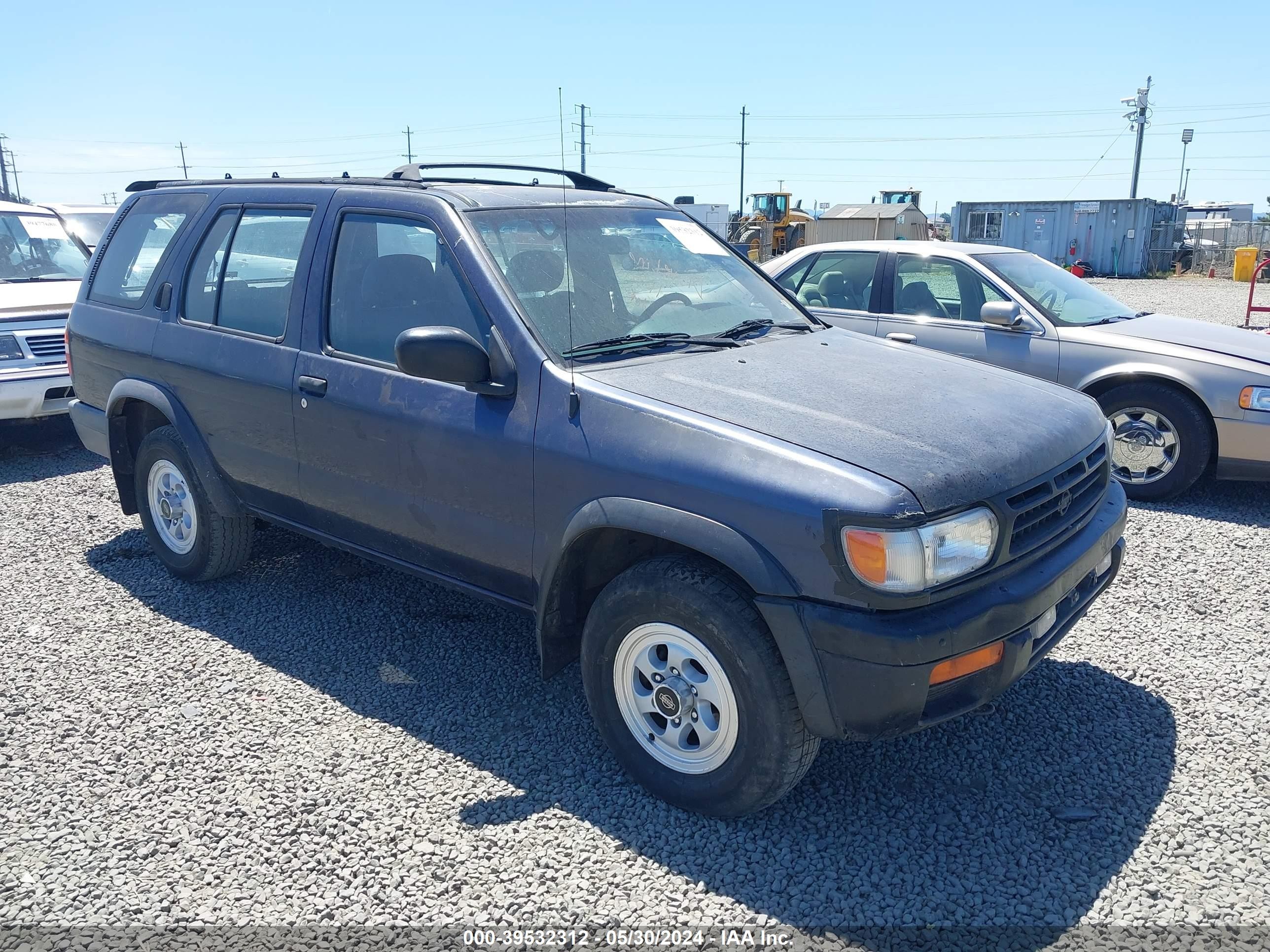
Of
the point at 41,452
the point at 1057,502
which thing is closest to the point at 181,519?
the point at 41,452

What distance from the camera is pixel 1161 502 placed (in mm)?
6363

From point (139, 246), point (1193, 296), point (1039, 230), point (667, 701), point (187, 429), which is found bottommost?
point (667, 701)

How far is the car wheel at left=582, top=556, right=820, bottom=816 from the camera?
2797mm

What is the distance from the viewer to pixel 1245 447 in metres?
5.98

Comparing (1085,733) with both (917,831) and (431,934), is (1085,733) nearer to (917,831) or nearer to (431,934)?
(917,831)

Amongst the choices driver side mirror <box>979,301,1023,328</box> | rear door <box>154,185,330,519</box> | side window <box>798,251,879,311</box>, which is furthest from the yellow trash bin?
rear door <box>154,185,330,519</box>

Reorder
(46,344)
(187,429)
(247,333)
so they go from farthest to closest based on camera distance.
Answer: (46,344) → (187,429) → (247,333)

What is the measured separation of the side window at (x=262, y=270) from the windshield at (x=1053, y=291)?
4.98 m

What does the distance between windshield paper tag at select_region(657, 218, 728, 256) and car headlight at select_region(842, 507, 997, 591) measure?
2.11 meters

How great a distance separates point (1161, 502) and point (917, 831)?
14.2ft

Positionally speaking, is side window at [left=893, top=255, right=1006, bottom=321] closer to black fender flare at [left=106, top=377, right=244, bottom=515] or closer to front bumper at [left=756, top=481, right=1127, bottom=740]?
front bumper at [left=756, top=481, right=1127, bottom=740]

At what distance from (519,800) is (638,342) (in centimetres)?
167

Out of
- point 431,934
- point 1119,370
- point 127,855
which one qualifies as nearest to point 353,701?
point 127,855

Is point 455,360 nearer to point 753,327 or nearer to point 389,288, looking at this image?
point 389,288
